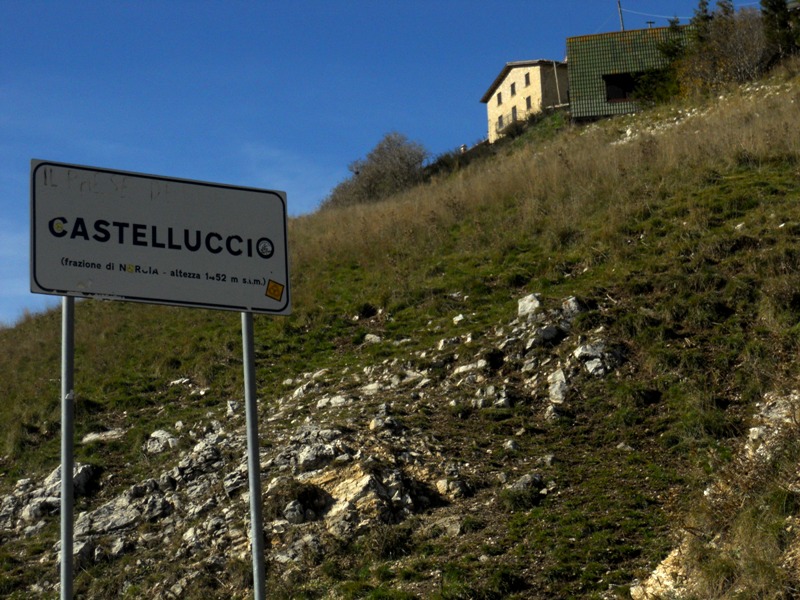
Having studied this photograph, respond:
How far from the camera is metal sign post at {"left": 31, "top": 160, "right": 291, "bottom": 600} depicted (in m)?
3.84

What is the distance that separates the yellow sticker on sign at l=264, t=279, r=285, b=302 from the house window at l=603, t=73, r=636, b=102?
31295 mm

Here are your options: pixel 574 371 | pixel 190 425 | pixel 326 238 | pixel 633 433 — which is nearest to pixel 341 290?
pixel 326 238

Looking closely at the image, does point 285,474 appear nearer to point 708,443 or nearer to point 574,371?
point 574,371

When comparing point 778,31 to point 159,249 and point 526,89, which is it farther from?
point 159,249

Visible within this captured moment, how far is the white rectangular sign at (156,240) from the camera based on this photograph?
388 centimetres

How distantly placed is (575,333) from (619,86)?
26256 mm

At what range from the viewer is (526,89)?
136 ft

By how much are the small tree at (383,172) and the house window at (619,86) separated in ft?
24.6

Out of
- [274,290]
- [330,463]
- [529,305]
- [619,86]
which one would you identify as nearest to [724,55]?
[619,86]

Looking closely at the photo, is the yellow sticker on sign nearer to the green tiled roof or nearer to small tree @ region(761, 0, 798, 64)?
small tree @ region(761, 0, 798, 64)

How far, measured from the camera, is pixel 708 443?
828cm

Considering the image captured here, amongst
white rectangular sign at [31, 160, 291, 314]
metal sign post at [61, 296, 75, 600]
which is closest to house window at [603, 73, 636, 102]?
white rectangular sign at [31, 160, 291, 314]

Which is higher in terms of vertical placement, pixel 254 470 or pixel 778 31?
pixel 778 31

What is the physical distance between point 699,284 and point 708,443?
10.8 ft
